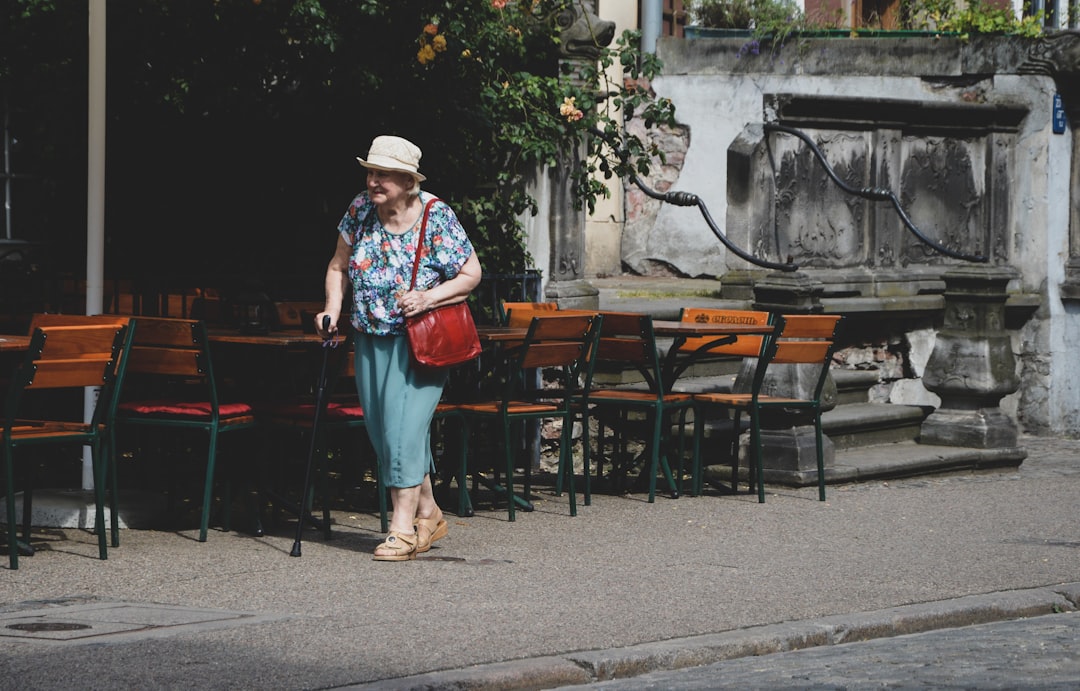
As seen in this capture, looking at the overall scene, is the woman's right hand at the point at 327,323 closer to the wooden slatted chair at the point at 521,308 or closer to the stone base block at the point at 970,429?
the wooden slatted chair at the point at 521,308

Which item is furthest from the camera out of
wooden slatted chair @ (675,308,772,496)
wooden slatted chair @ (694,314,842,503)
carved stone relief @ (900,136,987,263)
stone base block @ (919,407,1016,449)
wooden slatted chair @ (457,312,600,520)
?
carved stone relief @ (900,136,987,263)

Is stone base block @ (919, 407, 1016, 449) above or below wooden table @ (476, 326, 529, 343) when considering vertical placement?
below

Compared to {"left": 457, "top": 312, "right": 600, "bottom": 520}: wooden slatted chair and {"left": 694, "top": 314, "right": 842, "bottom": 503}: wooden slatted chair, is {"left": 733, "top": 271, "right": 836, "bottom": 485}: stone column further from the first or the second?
{"left": 457, "top": 312, "right": 600, "bottom": 520}: wooden slatted chair

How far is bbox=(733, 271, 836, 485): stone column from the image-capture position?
10961 millimetres

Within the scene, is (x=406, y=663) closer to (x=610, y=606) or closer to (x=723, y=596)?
(x=610, y=606)

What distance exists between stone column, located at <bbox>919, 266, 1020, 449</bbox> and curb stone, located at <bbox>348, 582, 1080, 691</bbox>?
187 inches

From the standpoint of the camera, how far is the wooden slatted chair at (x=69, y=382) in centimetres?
738

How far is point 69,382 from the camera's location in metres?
7.59

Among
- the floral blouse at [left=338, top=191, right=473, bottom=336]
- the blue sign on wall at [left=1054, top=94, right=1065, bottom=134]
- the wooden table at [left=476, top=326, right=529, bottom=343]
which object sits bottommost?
the wooden table at [left=476, top=326, right=529, bottom=343]

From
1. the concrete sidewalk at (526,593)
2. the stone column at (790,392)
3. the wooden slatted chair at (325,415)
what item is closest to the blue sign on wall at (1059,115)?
the stone column at (790,392)

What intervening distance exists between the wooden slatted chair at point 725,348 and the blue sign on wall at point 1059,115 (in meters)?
5.10

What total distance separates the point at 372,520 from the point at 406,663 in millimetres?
3516

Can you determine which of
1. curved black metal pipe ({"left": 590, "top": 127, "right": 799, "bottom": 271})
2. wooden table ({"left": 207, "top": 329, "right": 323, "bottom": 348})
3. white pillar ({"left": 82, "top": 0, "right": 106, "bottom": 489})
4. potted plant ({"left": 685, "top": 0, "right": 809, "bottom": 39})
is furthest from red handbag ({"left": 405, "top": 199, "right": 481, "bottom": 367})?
potted plant ({"left": 685, "top": 0, "right": 809, "bottom": 39})

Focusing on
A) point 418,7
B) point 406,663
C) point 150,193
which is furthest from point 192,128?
point 406,663
